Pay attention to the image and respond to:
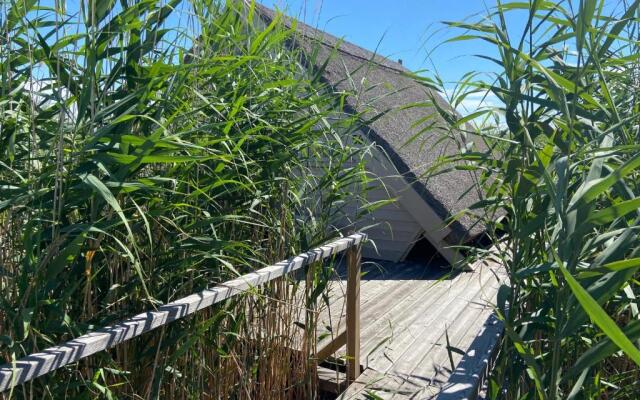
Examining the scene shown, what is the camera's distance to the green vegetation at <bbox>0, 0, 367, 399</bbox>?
1394mm

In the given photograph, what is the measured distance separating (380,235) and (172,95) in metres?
4.34

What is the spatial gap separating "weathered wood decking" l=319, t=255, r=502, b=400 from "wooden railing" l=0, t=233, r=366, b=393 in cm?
12

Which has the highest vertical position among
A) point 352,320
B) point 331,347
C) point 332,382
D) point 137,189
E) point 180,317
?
point 137,189

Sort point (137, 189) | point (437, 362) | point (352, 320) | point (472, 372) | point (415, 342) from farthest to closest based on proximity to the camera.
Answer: point (415, 342)
point (437, 362)
point (352, 320)
point (472, 372)
point (137, 189)

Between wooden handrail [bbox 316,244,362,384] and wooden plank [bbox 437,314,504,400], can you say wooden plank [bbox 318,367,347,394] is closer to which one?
wooden handrail [bbox 316,244,362,384]

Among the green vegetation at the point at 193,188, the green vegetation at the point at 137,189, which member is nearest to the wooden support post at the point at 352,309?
the green vegetation at the point at 137,189

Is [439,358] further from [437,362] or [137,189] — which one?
[137,189]

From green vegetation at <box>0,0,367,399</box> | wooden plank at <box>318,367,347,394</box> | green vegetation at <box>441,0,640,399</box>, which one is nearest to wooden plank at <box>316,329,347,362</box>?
wooden plank at <box>318,367,347,394</box>

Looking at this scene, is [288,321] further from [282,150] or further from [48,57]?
[48,57]

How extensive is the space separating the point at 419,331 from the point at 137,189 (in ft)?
Answer: 8.20

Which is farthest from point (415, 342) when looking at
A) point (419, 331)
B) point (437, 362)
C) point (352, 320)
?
point (352, 320)

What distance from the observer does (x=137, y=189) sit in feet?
4.97

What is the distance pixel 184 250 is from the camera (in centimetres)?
171

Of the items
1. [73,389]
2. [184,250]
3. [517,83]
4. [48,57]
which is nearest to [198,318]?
[184,250]
